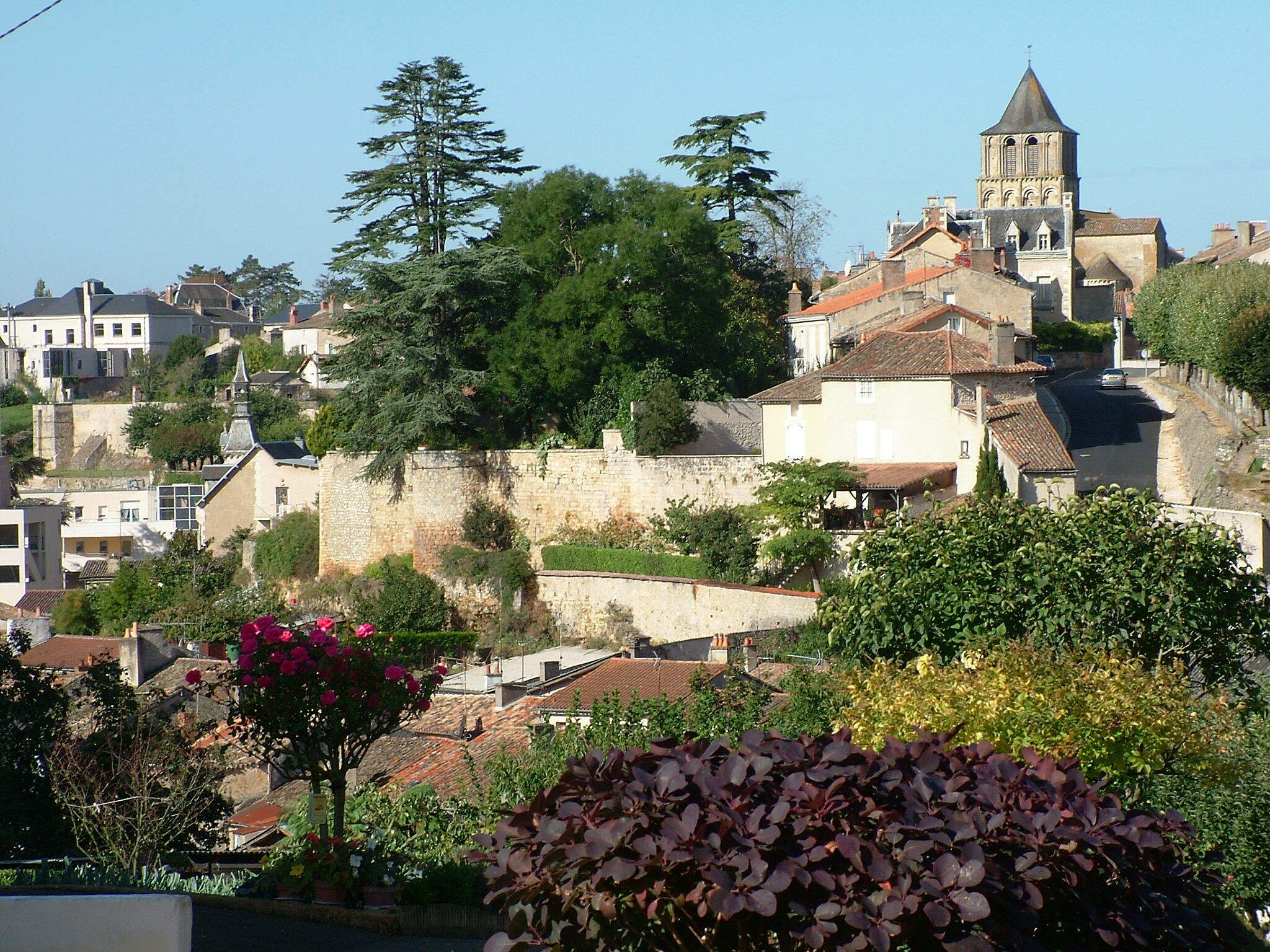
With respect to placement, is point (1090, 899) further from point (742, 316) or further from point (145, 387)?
point (145, 387)

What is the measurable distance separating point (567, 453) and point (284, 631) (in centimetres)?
2243

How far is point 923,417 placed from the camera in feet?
93.5

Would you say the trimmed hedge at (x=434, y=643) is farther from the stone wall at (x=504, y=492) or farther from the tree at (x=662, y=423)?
the tree at (x=662, y=423)

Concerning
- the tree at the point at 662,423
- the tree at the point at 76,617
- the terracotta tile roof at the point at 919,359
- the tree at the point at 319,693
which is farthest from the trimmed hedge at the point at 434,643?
the tree at the point at 319,693

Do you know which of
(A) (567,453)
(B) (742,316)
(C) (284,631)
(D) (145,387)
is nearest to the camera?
(C) (284,631)

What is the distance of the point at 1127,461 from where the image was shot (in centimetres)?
3478

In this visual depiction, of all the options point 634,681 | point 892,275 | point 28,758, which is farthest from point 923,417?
point 28,758

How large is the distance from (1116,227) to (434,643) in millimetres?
62509

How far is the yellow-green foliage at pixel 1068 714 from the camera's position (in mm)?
9656

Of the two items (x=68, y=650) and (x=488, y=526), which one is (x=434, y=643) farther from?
(x=68, y=650)

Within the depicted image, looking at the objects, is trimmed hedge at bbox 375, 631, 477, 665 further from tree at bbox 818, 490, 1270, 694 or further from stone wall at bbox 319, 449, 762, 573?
tree at bbox 818, 490, 1270, 694

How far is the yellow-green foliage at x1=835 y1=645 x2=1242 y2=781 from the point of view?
966 centimetres

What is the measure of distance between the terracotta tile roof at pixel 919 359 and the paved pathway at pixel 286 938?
21457mm

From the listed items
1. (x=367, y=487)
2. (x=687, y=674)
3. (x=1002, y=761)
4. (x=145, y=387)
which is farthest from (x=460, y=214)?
(x=145, y=387)
